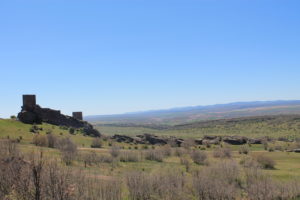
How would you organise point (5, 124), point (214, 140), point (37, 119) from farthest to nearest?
point (214, 140), point (37, 119), point (5, 124)

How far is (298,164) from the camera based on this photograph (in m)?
29.9

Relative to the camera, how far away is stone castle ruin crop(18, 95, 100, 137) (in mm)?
45562

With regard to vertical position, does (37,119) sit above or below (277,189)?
above

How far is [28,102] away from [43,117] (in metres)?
3.42

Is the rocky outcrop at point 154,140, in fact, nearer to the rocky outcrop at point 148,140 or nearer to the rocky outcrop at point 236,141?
the rocky outcrop at point 148,140

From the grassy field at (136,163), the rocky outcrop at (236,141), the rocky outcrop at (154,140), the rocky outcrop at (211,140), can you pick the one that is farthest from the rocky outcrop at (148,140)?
the rocky outcrop at (236,141)

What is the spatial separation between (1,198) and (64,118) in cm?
4305

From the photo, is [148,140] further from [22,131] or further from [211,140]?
[22,131]

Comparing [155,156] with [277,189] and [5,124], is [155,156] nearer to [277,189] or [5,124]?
[277,189]

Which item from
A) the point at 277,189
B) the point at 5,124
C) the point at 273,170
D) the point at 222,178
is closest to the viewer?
the point at 277,189

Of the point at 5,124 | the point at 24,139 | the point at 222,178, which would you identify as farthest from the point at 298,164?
the point at 5,124

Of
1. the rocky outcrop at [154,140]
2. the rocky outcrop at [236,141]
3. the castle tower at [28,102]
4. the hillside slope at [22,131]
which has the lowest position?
the rocky outcrop at [236,141]

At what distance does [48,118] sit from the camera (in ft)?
163

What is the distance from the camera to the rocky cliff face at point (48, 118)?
45500 millimetres
